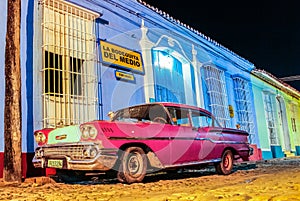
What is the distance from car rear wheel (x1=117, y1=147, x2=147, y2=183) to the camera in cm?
493

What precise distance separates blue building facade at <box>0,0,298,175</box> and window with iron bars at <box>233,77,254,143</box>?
2558mm

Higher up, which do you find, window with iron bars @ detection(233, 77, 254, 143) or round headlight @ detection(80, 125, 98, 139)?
window with iron bars @ detection(233, 77, 254, 143)

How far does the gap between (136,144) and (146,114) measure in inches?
34.8

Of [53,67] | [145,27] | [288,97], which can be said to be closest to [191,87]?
[145,27]

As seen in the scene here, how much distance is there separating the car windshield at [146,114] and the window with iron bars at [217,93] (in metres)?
7.14

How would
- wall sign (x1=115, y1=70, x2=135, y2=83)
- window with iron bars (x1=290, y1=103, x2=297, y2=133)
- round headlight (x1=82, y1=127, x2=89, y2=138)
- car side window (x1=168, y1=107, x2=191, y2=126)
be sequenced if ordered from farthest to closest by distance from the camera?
window with iron bars (x1=290, y1=103, x2=297, y2=133)
wall sign (x1=115, y1=70, x2=135, y2=83)
car side window (x1=168, y1=107, x2=191, y2=126)
round headlight (x1=82, y1=127, x2=89, y2=138)

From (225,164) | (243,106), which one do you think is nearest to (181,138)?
(225,164)

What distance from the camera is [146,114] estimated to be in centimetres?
592

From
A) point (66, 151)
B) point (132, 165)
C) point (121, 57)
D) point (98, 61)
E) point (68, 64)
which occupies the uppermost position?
point (121, 57)

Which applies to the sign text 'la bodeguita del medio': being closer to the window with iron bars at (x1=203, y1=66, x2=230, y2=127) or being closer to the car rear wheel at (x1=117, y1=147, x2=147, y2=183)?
the car rear wheel at (x1=117, y1=147, x2=147, y2=183)

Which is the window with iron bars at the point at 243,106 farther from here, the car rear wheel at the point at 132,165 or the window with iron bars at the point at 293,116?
the car rear wheel at the point at 132,165

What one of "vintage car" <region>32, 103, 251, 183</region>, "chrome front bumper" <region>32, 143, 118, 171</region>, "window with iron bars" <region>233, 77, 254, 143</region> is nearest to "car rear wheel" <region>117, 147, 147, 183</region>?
"vintage car" <region>32, 103, 251, 183</region>

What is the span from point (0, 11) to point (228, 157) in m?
5.78

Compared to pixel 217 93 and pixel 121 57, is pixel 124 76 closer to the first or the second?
pixel 121 57
